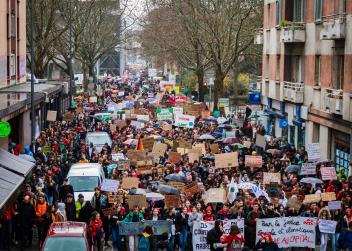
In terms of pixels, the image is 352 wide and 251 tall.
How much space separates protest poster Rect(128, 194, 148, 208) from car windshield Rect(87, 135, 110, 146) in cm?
1589

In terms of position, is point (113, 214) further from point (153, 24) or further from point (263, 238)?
point (153, 24)

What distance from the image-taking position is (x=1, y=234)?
792 inches

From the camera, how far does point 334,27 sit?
30844 mm

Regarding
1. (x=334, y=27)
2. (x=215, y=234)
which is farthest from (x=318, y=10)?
(x=215, y=234)

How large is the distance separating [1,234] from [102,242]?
7.98ft

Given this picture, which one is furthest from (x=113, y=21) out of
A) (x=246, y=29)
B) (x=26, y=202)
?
(x=26, y=202)

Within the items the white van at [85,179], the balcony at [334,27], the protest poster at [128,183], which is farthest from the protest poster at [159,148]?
the balcony at [334,27]

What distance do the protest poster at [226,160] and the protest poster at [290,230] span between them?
7.54m

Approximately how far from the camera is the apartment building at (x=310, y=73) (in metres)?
30.9

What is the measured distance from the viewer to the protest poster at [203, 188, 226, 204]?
21609 millimetres

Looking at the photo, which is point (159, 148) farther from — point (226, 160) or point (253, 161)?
point (226, 160)

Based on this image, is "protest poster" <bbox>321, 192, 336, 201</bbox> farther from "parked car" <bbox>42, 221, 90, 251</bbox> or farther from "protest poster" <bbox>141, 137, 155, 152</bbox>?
"protest poster" <bbox>141, 137, 155, 152</bbox>

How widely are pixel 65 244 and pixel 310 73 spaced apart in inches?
888

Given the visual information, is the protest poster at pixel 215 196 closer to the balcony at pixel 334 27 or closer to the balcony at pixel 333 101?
the balcony at pixel 333 101
